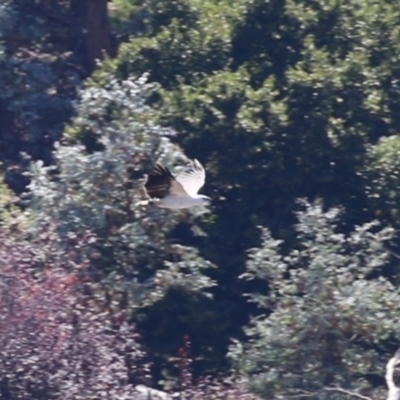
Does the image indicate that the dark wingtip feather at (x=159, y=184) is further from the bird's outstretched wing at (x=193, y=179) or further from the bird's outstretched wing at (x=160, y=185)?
the bird's outstretched wing at (x=193, y=179)

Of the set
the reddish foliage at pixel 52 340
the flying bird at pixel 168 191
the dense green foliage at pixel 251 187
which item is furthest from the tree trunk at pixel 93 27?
the flying bird at pixel 168 191

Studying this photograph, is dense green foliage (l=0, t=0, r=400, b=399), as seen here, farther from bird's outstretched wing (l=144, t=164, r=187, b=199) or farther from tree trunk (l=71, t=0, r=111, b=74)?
bird's outstretched wing (l=144, t=164, r=187, b=199)

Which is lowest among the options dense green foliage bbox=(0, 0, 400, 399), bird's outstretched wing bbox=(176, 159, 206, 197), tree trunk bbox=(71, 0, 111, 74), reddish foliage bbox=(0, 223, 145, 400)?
reddish foliage bbox=(0, 223, 145, 400)

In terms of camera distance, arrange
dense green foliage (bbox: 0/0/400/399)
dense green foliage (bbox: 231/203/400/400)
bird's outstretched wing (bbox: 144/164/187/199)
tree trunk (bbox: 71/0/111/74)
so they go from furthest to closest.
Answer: tree trunk (bbox: 71/0/111/74)
dense green foliage (bbox: 0/0/400/399)
dense green foliage (bbox: 231/203/400/400)
bird's outstretched wing (bbox: 144/164/187/199)

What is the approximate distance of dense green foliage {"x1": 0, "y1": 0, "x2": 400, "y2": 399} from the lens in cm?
1348

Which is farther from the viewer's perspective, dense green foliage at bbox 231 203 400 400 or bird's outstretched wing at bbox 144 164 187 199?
dense green foliage at bbox 231 203 400 400

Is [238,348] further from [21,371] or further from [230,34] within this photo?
[230,34]

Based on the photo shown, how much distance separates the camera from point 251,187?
16172 millimetres

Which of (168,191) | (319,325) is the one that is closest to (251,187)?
(319,325)

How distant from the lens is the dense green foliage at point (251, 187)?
13.5 m

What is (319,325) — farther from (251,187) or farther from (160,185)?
(251,187)

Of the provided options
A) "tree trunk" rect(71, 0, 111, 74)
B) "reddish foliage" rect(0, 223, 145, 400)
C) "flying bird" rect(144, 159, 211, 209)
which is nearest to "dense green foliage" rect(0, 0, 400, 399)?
"reddish foliage" rect(0, 223, 145, 400)

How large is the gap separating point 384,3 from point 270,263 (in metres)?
4.20

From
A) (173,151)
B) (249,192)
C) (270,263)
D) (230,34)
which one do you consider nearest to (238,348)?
(270,263)
